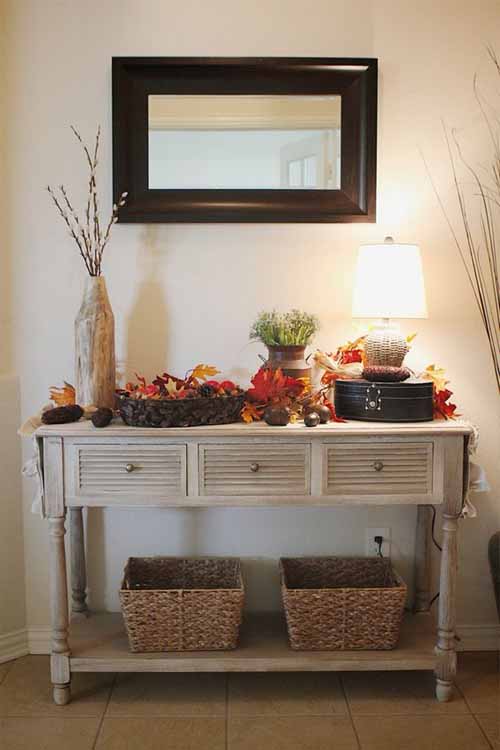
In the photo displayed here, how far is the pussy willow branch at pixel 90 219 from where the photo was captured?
2646mm

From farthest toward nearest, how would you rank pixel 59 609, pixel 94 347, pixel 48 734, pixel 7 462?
1. pixel 7 462
2. pixel 94 347
3. pixel 59 609
4. pixel 48 734

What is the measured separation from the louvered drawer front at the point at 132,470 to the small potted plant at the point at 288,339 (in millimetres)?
450

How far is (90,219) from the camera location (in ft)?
8.93

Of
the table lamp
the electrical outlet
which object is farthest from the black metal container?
the electrical outlet

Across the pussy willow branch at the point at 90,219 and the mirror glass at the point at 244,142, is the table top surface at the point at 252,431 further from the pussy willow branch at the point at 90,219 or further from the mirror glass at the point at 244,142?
the mirror glass at the point at 244,142

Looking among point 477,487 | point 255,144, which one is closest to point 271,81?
point 255,144

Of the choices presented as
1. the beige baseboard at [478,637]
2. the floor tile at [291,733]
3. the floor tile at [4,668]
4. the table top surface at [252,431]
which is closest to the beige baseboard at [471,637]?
the beige baseboard at [478,637]

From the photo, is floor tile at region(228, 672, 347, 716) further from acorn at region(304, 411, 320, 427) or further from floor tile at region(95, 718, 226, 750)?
acorn at region(304, 411, 320, 427)

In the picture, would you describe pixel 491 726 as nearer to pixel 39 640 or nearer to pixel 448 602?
pixel 448 602

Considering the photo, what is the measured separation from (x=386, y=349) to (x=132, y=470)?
873 mm

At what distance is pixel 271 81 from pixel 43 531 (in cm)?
174

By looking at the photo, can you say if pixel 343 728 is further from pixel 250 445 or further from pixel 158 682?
pixel 250 445

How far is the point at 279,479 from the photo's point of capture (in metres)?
2.35

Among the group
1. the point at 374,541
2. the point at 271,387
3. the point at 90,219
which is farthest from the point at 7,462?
the point at 374,541
